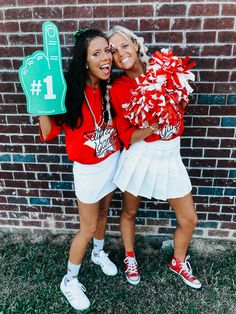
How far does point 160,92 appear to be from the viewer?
2275mm

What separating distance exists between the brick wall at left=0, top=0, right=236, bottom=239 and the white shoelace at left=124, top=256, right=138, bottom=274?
16.3 inches

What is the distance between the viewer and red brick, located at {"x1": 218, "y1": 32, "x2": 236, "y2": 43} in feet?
8.75

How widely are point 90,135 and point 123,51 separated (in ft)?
1.84

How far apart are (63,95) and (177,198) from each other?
3.58 feet

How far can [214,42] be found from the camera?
270 cm

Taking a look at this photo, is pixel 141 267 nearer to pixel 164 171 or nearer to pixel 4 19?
pixel 164 171

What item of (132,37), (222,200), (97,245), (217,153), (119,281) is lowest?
(119,281)

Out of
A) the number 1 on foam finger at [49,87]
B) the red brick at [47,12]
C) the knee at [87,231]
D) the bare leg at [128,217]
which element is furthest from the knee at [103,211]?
the red brick at [47,12]

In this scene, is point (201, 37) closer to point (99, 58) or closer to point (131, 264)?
point (99, 58)

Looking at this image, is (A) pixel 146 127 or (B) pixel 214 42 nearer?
(A) pixel 146 127

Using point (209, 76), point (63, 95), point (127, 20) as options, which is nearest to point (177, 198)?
point (209, 76)

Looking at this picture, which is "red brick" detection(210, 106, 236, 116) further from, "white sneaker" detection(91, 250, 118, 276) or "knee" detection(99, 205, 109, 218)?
"white sneaker" detection(91, 250, 118, 276)

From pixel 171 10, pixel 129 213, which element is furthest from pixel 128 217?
pixel 171 10

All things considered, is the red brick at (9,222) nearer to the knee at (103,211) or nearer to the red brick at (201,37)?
the knee at (103,211)
